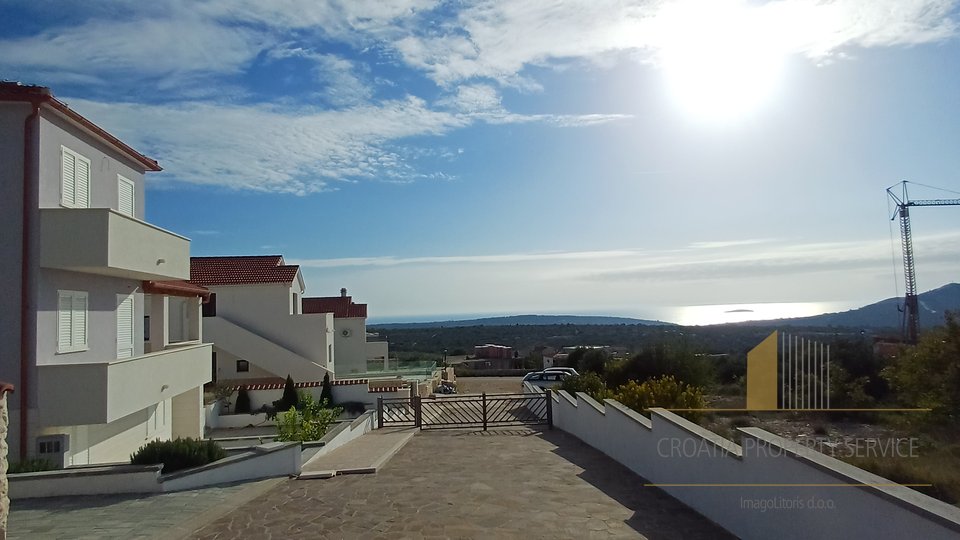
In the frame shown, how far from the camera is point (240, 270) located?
33.6 m

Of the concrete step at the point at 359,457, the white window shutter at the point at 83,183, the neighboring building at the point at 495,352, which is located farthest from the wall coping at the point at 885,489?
the neighboring building at the point at 495,352

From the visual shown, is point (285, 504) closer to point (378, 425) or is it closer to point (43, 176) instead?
point (43, 176)

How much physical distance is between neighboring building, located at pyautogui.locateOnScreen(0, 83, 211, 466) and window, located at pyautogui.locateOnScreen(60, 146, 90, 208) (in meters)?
0.03

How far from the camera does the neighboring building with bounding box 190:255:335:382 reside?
31.7m

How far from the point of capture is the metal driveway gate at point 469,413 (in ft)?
65.5

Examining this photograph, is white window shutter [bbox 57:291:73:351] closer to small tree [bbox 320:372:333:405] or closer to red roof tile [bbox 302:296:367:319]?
small tree [bbox 320:372:333:405]

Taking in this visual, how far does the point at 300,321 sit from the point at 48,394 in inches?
799

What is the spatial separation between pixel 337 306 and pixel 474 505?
34.8 metres

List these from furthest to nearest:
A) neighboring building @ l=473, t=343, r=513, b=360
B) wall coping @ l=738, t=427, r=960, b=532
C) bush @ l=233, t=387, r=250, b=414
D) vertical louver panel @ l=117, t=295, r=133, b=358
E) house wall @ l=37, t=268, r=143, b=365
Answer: neighboring building @ l=473, t=343, r=513, b=360 < bush @ l=233, t=387, r=250, b=414 < vertical louver panel @ l=117, t=295, r=133, b=358 < house wall @ l=37, t=268, r=143, b=365 < wall coping @ l=738, t=427, r=960, b=532

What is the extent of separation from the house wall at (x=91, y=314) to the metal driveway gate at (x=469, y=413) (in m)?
7.91

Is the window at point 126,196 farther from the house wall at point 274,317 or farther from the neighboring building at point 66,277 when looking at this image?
the house wall at point 274,317

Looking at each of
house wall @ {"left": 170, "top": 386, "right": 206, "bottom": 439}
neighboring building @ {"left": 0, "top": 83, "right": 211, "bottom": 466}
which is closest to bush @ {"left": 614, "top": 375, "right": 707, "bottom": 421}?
neighboring building @ {"left": 0, "top": 83, "right": 211, "bottom": 466}

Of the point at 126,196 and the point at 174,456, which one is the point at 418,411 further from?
the point at 126,196

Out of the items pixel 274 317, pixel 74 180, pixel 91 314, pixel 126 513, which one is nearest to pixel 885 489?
pixel 126 513
